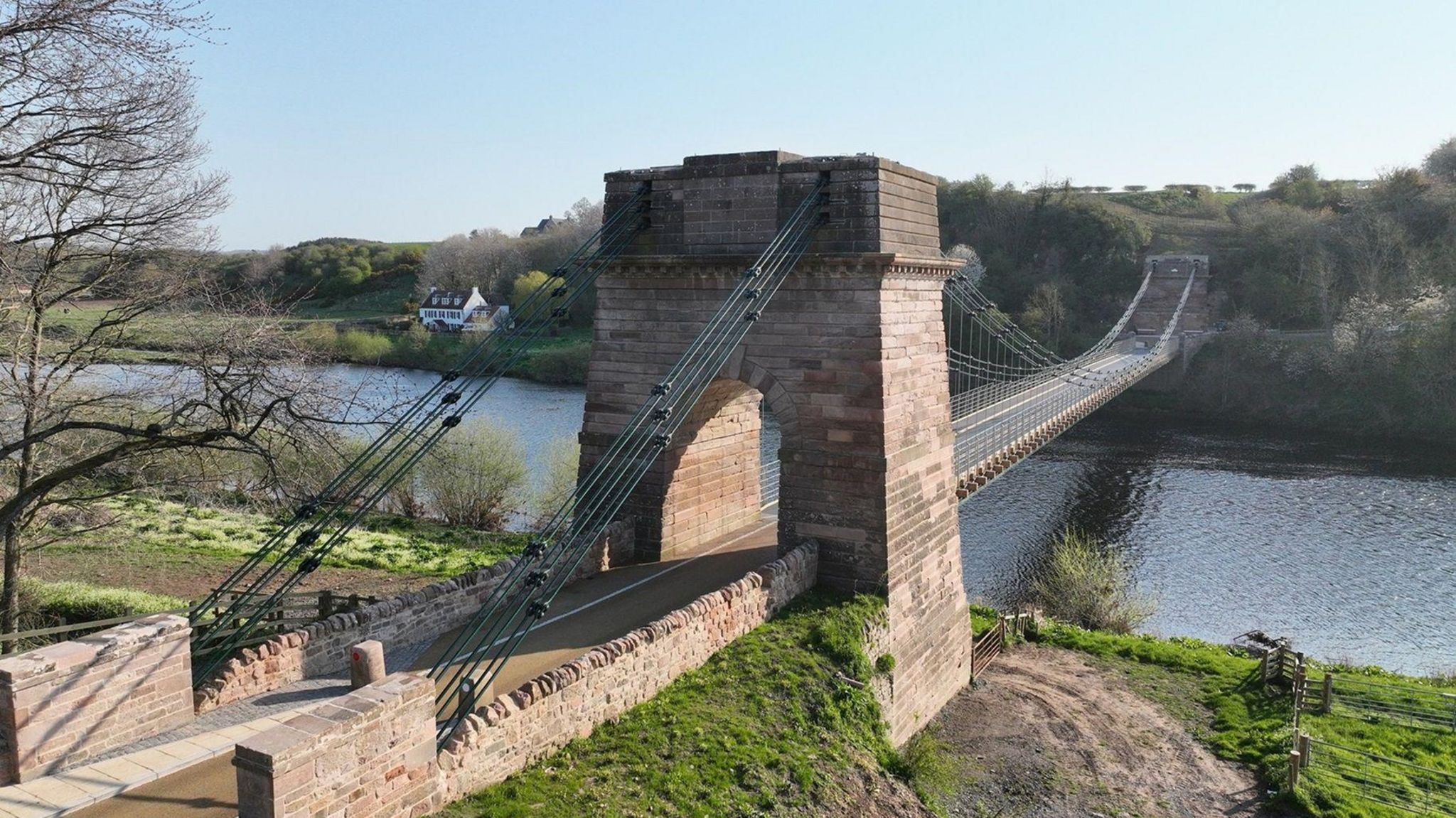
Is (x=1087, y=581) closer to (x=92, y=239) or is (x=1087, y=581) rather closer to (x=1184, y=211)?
(x=92, y=239)

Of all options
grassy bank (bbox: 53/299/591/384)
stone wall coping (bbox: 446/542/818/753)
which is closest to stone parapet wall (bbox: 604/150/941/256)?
stone wall coping (bbox: 446/542/818/753)

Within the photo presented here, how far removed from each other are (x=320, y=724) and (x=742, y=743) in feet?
12.7

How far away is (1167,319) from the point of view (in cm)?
5244

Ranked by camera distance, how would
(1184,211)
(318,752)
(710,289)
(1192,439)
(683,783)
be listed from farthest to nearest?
(1184,211), (1192,439), (710,289), (683,783), (318,752)

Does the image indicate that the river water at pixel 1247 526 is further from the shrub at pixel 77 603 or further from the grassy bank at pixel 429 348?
the grassy bank at pixel 429 348

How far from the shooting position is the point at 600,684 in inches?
334

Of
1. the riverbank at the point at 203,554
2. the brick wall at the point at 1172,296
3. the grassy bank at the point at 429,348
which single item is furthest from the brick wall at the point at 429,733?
the brick wall at the point at 1172,296

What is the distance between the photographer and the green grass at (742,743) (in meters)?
7.52

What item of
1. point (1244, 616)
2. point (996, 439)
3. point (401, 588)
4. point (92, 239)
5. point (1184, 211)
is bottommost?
point (1244, 616)

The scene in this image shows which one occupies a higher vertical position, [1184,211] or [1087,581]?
[1184,211]

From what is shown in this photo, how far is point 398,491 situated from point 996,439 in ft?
51.7

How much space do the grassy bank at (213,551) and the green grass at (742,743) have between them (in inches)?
271

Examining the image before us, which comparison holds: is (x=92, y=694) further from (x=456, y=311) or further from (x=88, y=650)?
(x=456, y=311)

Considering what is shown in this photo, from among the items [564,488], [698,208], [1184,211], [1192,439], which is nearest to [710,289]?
[698,208]
